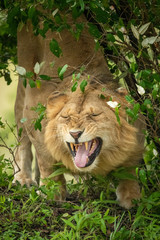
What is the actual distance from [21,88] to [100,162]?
6.83 feet

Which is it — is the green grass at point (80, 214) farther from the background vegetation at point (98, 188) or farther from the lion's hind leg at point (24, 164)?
the lion's hind leg at point (24, 164)

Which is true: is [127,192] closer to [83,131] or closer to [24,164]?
[83,131]

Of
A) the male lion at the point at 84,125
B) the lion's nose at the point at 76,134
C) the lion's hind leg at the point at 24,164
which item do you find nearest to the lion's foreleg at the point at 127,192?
the male lion at the point at 84,125

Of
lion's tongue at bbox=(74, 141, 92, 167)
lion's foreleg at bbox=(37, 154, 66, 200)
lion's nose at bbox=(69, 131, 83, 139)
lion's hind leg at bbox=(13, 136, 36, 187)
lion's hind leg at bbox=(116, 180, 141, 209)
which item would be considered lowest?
lion's hind leg at bbox=(13, 136, 36, 187)

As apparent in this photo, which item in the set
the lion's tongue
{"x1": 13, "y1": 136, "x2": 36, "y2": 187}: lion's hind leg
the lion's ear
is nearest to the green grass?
the lion's tongue

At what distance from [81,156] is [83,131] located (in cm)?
27

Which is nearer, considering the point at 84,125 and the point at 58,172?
the point at 84,125

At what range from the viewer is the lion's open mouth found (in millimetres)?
4391

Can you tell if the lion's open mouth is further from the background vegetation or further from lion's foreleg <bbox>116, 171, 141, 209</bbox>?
lion's foreleg <bbox>116, 171, 141, 209</bbox>

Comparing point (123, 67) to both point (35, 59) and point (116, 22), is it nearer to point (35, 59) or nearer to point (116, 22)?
point (116, 22)

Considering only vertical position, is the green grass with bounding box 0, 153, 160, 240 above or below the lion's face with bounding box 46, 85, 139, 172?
below

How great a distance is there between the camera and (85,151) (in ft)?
14.5

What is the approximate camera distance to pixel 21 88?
6375 mm

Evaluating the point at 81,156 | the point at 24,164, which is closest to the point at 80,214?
the point at 81,156
